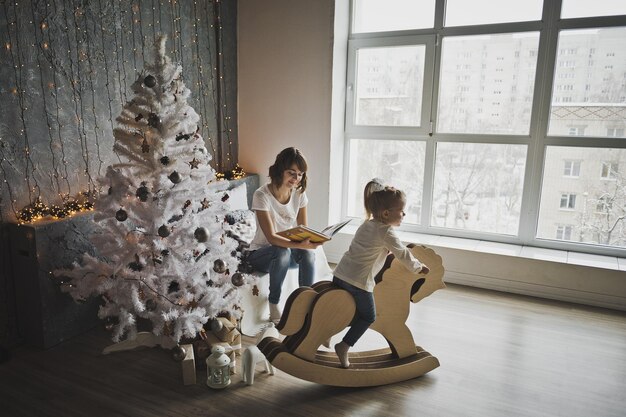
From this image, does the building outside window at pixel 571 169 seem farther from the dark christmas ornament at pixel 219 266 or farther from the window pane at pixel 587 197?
the dark christmas ornament at pixel 219 266

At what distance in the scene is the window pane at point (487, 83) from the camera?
3.72m

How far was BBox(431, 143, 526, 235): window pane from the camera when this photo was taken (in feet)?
12.7

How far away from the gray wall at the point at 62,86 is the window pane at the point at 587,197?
10.3 feet

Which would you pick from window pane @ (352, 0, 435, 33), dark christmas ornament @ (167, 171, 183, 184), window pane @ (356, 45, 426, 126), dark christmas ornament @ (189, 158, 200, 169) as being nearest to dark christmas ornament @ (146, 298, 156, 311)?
dark christmas ornament @ (167, 171, 183, 184)

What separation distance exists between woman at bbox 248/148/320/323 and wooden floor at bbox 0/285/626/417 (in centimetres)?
47

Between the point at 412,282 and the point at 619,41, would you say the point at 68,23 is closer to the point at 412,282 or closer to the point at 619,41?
the point at 412,282

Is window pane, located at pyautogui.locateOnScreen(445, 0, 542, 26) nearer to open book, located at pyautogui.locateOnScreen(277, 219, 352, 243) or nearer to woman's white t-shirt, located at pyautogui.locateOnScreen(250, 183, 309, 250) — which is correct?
woman's white t-shirt, located at pyautogui.locateOnScreen(250, 183, 309, 250)

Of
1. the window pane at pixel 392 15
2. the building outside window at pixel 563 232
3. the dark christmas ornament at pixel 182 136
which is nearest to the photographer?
the dark christmas ornament at pixel 182 136

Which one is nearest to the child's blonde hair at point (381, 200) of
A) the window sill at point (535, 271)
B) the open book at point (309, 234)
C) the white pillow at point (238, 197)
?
the open book at point (309, 234)

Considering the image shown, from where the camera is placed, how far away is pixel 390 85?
4184 mm

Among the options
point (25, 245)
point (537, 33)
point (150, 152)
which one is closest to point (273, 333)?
point (150, 152)

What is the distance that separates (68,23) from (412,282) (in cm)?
247

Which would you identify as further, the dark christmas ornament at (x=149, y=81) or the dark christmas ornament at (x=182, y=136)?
the dark christmas ornament at (x=182, y=136)

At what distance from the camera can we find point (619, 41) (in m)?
3.45
